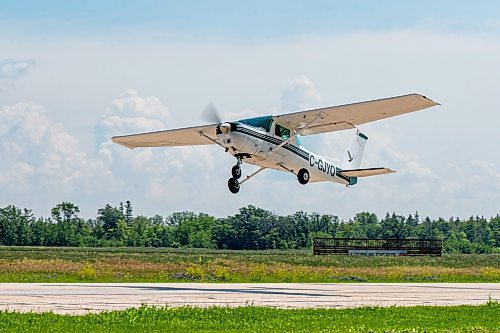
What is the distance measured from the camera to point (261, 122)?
36031 mm

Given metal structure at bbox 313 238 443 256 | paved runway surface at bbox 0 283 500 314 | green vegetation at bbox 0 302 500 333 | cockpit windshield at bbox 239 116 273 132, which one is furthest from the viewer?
metal structure at bbox 313 238 443 256

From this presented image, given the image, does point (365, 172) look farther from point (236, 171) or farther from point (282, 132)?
point (236, 171)

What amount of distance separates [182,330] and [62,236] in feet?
373

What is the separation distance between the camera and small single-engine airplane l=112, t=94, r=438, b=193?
112 ft

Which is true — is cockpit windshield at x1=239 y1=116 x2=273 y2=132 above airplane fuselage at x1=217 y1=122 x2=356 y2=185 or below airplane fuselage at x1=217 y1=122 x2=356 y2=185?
above

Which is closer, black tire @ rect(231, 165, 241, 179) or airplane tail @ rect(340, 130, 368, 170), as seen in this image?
black tire @ rect(231, 165, 241, 179)

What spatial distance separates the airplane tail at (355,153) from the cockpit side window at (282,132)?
7664 mm

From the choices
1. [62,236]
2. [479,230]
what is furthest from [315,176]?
[479,230]

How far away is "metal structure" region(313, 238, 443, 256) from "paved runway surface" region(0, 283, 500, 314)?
150 ft

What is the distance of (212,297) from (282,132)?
37.1ft

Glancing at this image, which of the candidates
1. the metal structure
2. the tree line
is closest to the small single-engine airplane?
the metal structure

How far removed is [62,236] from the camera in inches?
5089

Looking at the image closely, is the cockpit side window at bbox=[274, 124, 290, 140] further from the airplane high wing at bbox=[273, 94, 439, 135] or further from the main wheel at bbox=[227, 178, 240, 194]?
the main wheel at bbox=[227, 178, 240, 194]

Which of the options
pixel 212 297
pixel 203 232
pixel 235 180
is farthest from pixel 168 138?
pixel 203 232
